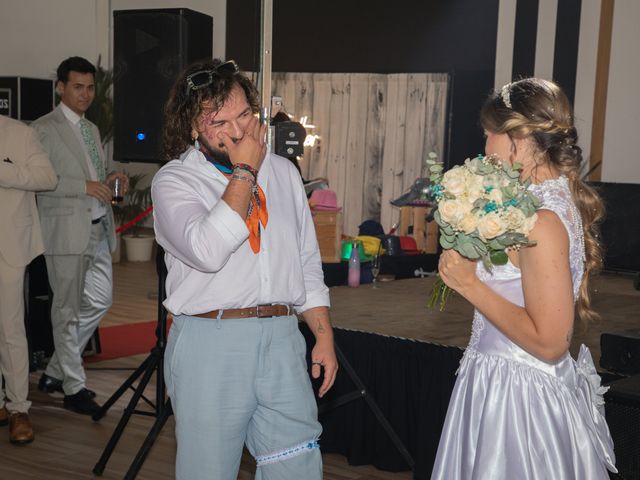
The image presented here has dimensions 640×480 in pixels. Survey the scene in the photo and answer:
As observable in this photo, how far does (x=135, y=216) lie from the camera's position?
10797 mm

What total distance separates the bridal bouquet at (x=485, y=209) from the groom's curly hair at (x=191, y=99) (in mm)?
577

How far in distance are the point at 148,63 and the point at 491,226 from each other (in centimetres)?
342

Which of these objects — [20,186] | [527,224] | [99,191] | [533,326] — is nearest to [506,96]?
[527,224]

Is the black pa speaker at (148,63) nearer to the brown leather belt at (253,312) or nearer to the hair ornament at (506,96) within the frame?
the brown leather belt at (253,312)

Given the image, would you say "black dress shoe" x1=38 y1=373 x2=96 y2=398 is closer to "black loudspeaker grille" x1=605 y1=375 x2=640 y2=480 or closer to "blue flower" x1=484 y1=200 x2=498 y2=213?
"black loudspeaker grille" x1=605 y1=375 x2=640 y2=480

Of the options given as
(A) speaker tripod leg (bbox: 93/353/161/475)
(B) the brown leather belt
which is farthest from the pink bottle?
(B) the brown leather belt

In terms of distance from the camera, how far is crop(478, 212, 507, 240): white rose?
5.99ft

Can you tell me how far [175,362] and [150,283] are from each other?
7.36m

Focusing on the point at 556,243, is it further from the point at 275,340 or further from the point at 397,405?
the point at 397,405

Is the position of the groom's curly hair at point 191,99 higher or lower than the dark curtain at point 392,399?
higher

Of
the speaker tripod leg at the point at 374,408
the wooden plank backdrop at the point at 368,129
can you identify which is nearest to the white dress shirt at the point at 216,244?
the speaker tripod leg at the point at 374,408

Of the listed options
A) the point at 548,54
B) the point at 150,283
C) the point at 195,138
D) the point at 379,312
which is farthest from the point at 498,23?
the point at 195,138

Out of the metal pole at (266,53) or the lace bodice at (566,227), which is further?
the metal pole at (266,53)

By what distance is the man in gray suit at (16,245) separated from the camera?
413 cm
